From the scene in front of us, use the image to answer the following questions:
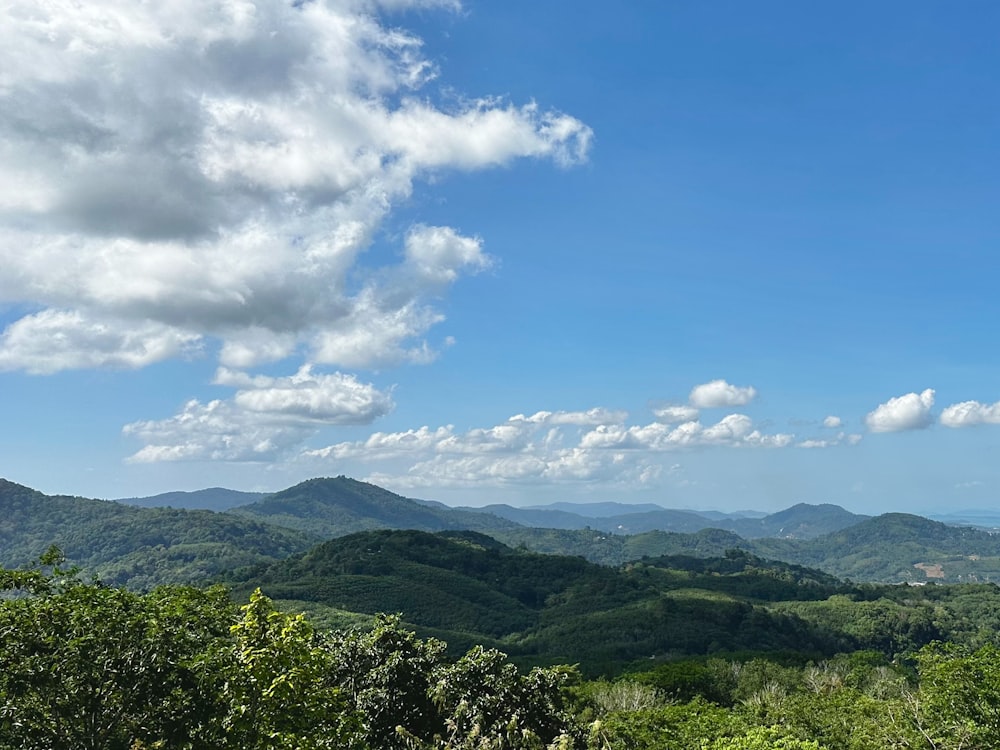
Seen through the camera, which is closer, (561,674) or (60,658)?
(60,658)

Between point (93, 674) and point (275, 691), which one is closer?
point (275, 691)

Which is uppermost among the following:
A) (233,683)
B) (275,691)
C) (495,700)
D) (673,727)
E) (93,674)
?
(275,691)

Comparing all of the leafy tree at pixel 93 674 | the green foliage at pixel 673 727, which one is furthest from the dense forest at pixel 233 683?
the green foliage at pixel 673 727

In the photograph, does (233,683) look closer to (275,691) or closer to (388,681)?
(275,691)

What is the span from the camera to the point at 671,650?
7840 inches

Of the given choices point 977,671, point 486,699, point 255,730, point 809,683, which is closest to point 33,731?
point 255,730

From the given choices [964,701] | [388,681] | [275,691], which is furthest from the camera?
[964,701]

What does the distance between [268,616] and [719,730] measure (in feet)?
166

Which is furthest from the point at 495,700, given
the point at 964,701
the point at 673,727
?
the point at 673,727

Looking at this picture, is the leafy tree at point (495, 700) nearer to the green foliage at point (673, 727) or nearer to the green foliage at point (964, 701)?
the green foliage at point (673, 727)

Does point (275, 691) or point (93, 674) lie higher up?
point (275, 691)

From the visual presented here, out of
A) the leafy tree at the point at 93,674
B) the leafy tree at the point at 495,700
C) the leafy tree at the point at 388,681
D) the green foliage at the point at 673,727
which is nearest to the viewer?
the leafy tree at the point at 93,674

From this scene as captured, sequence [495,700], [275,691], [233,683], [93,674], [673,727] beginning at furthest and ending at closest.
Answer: [673,727] → [495,700] → [93,674] → [233,683] → [275,691]

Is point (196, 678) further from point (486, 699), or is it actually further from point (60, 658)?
point (486, 699)
